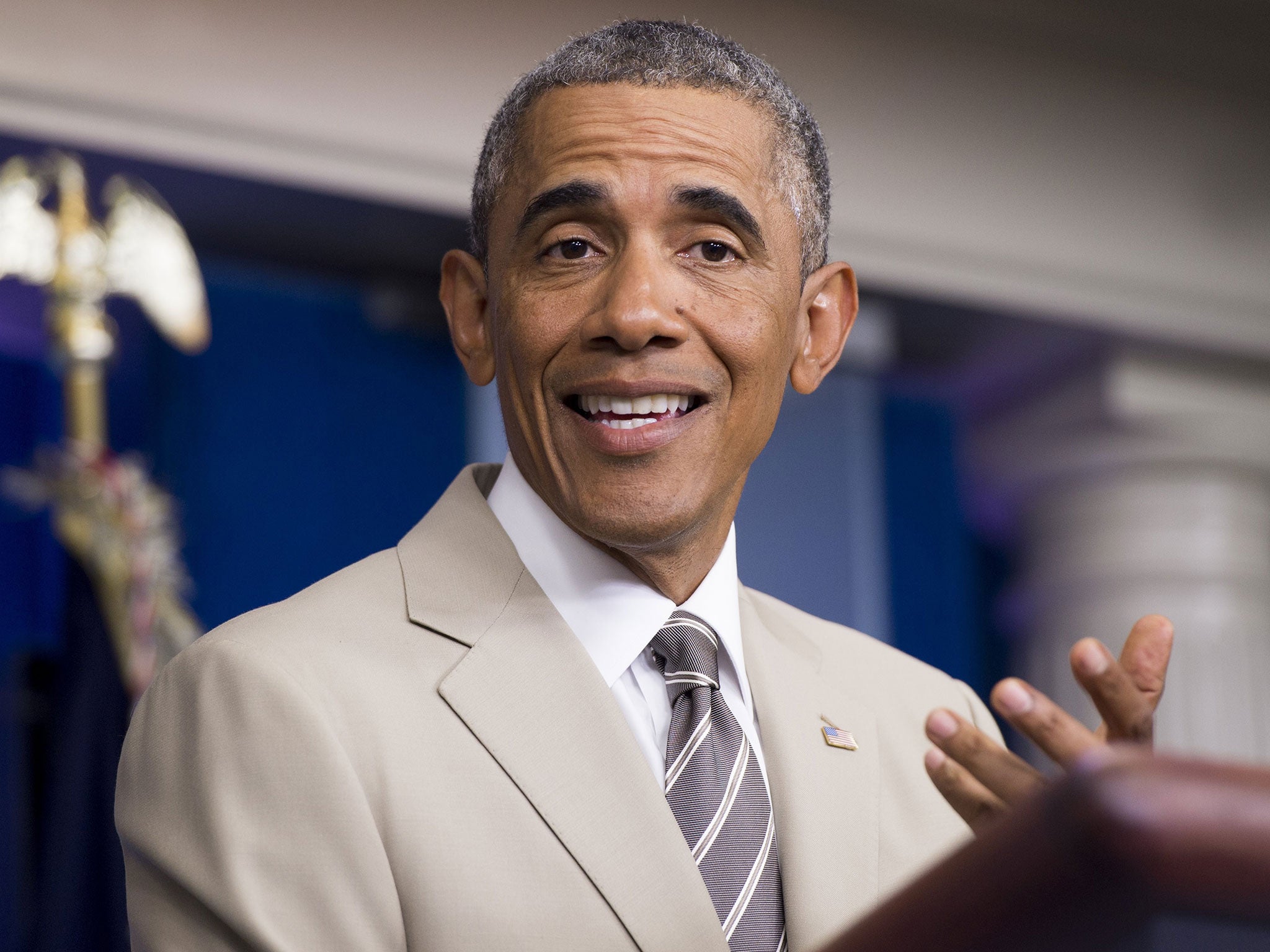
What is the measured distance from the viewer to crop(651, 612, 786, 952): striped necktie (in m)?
1.04

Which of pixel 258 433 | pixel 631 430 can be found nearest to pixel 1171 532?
pixel 258 433

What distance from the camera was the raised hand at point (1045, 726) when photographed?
2.36 feet

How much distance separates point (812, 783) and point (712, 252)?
16.3 inches

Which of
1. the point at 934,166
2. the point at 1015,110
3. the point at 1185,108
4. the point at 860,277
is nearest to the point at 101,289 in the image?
the point at 860,277

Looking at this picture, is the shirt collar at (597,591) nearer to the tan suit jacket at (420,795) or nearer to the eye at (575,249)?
the tan suit jacket at (420,795)

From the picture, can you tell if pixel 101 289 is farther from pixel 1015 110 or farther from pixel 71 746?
pixel 1015 110

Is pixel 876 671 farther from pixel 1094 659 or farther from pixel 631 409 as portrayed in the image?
pixel 1094 659

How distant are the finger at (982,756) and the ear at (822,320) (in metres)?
0.58

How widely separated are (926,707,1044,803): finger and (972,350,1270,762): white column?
3.80 m

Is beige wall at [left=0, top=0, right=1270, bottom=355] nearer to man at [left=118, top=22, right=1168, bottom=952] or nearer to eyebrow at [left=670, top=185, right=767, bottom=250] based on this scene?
man at [left=118, top=22, right=1168, bottom=952]

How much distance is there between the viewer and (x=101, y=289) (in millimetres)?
3094

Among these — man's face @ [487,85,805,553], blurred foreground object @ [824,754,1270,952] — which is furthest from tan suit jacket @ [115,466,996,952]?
blurred foreground object @ [824,754,1270,952]

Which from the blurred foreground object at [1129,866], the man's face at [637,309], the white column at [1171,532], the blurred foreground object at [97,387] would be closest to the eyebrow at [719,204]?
the man's face at [637,309]

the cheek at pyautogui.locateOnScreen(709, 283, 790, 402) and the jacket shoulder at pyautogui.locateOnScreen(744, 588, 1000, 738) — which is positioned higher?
the cheek at pyautogui.locateOnScreen(709, 283, 790, 402)
